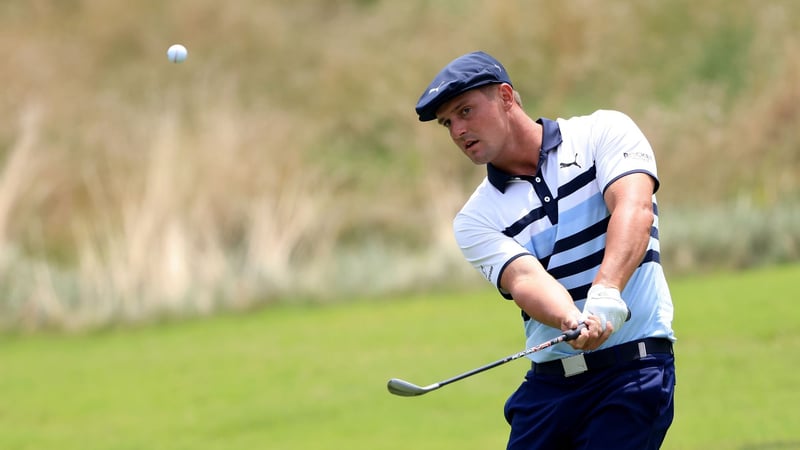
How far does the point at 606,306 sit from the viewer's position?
3443mm

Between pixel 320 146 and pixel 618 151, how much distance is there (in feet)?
55.2

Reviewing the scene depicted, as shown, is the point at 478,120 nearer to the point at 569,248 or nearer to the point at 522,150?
the point at 522,150

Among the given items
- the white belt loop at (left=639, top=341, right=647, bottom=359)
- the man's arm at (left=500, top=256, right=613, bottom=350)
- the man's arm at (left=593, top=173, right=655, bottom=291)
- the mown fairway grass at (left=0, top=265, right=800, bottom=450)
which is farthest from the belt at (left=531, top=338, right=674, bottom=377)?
the mown fairway grass at (left=0, top=265, right=800, bottom=450)

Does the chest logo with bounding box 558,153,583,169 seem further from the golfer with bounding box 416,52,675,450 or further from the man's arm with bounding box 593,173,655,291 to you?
the man's arm with bounding box 593,173,655,291

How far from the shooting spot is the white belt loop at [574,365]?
3.73m

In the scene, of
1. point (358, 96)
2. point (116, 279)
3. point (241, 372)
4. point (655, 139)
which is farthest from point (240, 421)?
point (358, 96)

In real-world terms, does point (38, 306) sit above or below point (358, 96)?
below

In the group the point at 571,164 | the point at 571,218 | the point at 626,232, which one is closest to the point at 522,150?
the point at 571,164

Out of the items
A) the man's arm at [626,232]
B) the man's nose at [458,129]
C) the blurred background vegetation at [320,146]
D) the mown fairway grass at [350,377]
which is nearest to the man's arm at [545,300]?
the man's arm at [626,232]

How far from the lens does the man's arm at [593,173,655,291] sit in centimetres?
352

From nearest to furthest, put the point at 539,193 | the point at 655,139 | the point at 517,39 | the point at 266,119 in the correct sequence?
the point at 539,193 < the point at 655,139 < the point at 266,119 < the point at 517,39

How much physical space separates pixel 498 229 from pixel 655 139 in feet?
43.0

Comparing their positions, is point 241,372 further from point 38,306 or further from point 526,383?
point 526,383

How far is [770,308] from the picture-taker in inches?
421
